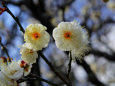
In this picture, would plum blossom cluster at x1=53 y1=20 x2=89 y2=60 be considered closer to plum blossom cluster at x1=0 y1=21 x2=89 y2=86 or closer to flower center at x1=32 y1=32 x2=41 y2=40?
plum blossom cluster at x1=0 y1=21 x2=89 y2=86

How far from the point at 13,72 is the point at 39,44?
11.1 inches

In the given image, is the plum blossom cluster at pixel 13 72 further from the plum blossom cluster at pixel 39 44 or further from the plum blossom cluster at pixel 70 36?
the plum blossom cluster at pixel 70 36

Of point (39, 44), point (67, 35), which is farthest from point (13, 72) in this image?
point (67, 35)

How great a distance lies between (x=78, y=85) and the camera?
22.2 feet

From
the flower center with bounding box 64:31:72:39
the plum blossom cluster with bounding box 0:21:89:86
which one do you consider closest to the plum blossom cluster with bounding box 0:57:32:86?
the plum blossom cluster with bounding box 0:21:89:86

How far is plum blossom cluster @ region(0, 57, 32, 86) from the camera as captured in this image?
1135 mm

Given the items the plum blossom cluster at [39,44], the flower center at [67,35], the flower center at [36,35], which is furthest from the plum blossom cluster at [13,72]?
the flower center at [67,35]

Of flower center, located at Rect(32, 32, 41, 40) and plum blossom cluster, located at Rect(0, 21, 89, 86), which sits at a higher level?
flower center, located at Rect(32, 32, 41, 40)

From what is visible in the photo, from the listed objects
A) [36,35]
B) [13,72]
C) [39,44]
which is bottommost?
[13,72]

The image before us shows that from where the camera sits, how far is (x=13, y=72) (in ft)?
3.99

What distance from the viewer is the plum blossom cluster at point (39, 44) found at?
3.76 ft

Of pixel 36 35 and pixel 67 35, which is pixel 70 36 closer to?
pixel 67 35

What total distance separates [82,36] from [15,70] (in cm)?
55

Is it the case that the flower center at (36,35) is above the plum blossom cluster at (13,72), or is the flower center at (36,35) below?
above
